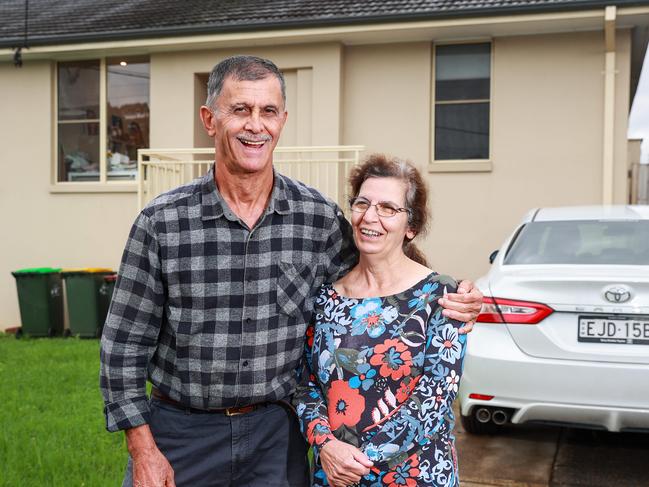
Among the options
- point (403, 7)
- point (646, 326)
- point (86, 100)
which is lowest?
point (646, 326)

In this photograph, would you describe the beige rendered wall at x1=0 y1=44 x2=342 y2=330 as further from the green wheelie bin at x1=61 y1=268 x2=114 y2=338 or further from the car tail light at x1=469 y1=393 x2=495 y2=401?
the car tail light at x1=469 y1=393 x2=495 y2=401

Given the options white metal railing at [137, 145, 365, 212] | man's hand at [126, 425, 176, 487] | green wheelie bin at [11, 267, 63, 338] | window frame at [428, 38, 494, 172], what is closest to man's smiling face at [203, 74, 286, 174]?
man's hand at [126, 425, 176, 487]

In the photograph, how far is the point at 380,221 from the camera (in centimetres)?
232

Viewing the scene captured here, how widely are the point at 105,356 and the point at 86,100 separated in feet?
31.0

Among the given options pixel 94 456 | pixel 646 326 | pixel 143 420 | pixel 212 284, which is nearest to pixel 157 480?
pixel 143 420

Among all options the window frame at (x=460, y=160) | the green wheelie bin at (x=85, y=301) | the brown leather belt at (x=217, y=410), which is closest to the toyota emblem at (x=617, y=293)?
the brown leather belt at (x=217, y=410)

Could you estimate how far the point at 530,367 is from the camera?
4.36 metres

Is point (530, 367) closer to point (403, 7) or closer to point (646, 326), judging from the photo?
point (646, 326)

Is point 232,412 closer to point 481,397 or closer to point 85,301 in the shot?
point 481,397

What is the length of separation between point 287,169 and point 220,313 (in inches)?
280

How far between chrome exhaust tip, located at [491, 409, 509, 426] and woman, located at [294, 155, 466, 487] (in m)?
2.42

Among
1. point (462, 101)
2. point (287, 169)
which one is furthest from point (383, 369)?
point (462, 101)

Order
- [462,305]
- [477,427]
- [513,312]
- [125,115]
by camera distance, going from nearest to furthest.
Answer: [462,305], [513,312], [477,427], [125,115]

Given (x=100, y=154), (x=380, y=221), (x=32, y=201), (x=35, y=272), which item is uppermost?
(x=100, y=154)
